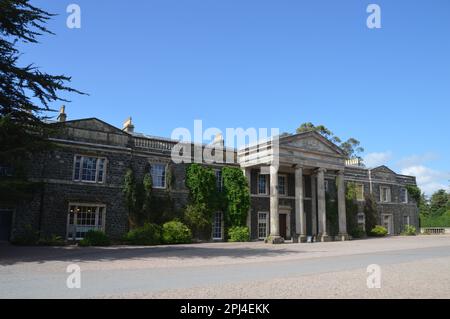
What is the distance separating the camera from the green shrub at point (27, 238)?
2106cm

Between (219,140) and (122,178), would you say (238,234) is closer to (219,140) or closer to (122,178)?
(219,140)

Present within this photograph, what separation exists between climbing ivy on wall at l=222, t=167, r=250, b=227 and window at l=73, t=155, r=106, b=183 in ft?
29.7

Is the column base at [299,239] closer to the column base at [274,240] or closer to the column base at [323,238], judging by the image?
the column base at [323,238]

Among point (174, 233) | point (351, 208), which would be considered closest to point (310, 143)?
point (351, 208)

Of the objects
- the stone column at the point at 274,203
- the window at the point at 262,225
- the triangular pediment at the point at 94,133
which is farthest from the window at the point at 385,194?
the triangular pediment at the point at 94,133

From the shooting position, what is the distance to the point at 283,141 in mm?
29422

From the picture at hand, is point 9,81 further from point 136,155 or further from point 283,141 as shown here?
point 283,141

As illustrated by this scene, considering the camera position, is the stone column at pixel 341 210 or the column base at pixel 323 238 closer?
the column base at pixel 323 238

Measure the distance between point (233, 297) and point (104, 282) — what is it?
370cm

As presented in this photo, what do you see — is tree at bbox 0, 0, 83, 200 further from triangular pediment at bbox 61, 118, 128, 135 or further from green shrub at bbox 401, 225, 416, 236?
green shrub at bbox 401, 225, 416, 236

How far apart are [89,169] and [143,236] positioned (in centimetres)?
545

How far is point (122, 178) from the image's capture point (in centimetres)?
2564

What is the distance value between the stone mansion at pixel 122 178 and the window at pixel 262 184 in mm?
81
